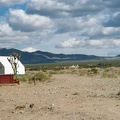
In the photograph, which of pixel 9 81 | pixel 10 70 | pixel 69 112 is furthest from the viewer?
pixel 10 70

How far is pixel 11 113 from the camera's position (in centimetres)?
1788

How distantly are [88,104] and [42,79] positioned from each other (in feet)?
97.1

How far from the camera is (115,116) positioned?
→ 51.7ft

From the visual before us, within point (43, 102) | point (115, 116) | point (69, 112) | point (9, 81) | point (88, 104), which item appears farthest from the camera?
point (9, 81)

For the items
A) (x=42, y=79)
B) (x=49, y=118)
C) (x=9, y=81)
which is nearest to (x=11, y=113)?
(x=49, y=118)

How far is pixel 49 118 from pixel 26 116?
1.26 m

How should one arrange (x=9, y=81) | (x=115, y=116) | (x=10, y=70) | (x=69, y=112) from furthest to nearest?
(x=10, y=70) < (x=9, y=81) < (x=69, y=112) < (x=115, y=116)

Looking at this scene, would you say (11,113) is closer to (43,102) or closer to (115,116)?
(43,102)

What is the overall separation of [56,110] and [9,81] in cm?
2278

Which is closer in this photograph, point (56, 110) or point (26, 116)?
point (26, 116)

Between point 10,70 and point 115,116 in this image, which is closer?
point 115,116

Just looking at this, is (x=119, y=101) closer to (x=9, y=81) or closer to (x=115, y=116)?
(x=115, y=116)

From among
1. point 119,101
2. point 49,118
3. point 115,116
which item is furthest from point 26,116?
point 119,101

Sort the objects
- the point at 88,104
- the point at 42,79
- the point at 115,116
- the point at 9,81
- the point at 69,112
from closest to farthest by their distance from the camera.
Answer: the point at 115,116, the point at 69,112, the point at 88,104, the point at 9,81, the point at 42,79
